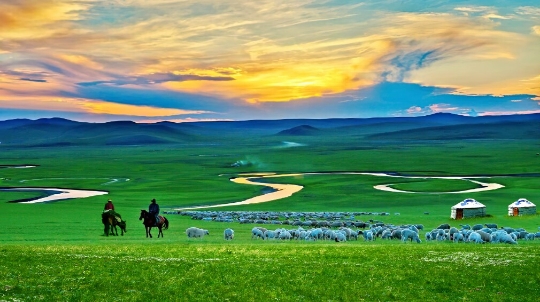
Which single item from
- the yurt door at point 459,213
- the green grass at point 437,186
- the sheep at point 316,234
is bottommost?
the sheep at point 316,234

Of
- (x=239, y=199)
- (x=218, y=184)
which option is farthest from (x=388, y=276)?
(x=218, y=184)

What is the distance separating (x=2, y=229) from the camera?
153 ft

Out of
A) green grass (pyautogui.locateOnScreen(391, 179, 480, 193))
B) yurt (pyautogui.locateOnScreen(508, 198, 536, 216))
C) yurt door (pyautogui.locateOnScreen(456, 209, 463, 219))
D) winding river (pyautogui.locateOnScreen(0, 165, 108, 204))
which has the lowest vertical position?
winding river (pyautogui.locateOnScreen(0, 165, 108, 204))

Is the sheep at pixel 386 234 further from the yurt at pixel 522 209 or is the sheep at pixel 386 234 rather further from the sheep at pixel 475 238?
the yurt at pixel 522 209

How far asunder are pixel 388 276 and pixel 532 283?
17.2 ft

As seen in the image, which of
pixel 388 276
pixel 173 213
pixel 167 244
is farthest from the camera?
pixel 173 213

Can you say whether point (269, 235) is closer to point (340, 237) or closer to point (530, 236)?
point (340, 237)

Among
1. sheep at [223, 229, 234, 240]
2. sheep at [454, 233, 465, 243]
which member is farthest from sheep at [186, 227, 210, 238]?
sheep at [454, 233, 465, 243]

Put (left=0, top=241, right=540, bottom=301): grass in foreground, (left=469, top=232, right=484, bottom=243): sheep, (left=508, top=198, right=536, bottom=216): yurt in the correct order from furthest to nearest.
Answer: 1. (left=508, top=198, right=536, bottom=216): yurt
2. (left=469, top=232, right=484, bottom=243): sheep
3. (left=0, top=241, right=540, bottom=301): grass in foreground

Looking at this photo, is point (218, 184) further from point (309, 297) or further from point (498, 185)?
point (309, 297)

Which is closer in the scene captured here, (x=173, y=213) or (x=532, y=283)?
(x=532, y=283)

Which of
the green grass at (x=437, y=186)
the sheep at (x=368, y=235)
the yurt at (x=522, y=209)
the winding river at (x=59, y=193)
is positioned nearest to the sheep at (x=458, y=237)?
the sheep at (x=368, y=235)

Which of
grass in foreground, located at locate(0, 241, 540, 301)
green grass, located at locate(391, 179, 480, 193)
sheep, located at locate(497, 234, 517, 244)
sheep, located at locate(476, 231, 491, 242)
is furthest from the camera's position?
green grass, located at locate(391, 179, 480, 193)

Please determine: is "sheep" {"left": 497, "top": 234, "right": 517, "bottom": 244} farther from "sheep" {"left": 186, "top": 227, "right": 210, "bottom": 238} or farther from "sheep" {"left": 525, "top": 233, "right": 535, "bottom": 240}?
"sheep" {"left": 186, "top": 227, "right": 210, "bottom": 238}
